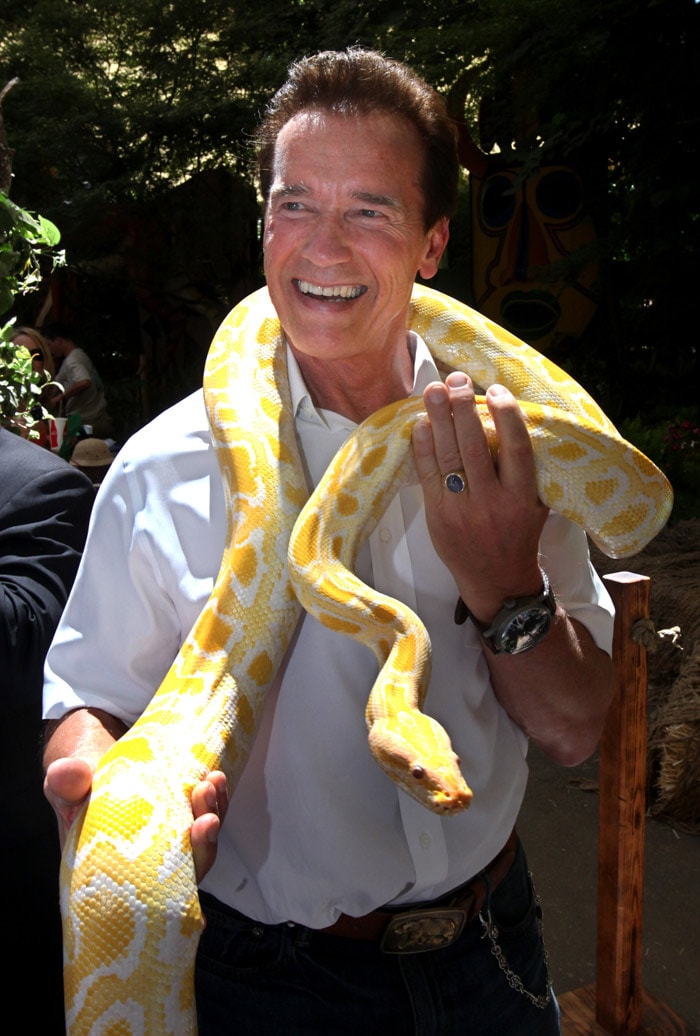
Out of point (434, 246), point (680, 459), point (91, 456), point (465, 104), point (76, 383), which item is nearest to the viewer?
point (434, 246)

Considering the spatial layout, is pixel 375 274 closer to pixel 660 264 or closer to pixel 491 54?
pixel 491 54

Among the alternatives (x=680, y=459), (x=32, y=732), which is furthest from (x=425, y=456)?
(x=680, y=459)

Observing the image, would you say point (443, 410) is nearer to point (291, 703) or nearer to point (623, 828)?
point (291, 703)

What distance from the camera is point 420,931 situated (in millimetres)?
1716

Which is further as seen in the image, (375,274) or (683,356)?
(683,356)

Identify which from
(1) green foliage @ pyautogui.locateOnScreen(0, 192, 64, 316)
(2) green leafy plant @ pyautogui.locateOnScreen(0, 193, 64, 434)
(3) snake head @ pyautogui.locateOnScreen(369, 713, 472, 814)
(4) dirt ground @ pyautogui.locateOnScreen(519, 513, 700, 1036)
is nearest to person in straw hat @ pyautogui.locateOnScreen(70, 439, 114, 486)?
(2) green leafy plant @ pyautogui.locateOnScreen(0, 193, 64, 434)

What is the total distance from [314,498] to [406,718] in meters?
0.49

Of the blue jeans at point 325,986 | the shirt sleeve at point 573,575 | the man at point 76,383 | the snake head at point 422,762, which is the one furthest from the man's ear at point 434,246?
the man at point 76,383

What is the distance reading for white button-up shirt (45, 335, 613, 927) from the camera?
169 centimetres

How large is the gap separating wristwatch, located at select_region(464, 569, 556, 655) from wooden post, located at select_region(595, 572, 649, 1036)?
1.08 m

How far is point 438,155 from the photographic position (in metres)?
1.81

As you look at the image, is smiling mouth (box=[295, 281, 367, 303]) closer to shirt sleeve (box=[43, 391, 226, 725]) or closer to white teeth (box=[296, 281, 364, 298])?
white teeth (box=[296, 281, 364, 298])

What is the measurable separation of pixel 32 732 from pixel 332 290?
4.68ft

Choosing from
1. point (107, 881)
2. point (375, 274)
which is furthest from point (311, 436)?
point (107, 881)
